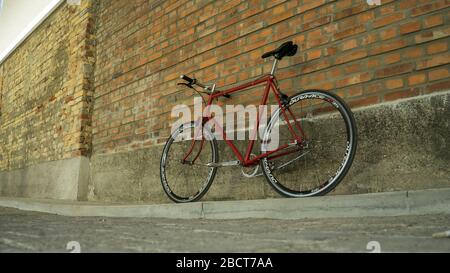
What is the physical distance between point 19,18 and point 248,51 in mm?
8240

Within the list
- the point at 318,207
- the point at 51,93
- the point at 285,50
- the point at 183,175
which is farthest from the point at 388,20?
the point at 51,93

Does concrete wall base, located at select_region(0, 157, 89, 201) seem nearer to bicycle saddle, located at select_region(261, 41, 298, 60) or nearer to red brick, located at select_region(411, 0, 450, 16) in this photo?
bicycle saddle, located at select_region(261, 41, 298, 60)

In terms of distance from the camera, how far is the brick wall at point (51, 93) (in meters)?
6.09

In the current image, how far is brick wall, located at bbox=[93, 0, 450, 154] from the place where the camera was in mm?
2715

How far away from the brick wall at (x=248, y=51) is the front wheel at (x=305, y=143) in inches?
9.0

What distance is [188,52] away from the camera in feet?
14.6

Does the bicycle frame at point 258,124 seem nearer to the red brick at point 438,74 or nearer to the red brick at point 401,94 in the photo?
the red brick at point 401,94

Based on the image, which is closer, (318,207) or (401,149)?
(318,207)

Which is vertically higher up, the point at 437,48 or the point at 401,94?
the point at 437,48

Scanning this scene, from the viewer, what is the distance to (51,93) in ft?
23.9

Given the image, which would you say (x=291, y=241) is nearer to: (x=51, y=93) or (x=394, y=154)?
(x=394, y=154)

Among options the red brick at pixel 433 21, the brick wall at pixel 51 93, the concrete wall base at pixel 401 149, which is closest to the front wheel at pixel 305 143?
the concrete wall base at pixel 401 149

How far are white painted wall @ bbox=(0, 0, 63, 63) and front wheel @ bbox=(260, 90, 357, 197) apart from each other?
6.20 metres

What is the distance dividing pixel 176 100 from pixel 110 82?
1.75m
